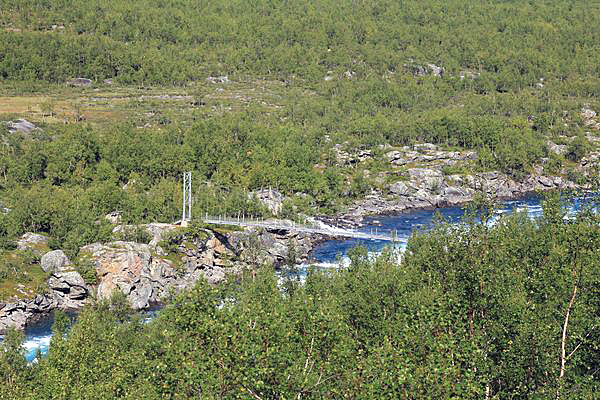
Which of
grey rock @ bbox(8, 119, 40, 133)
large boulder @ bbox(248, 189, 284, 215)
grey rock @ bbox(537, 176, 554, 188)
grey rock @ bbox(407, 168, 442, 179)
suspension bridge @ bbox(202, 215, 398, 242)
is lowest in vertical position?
grey rock @ bbox(537, 176, 554, 188)

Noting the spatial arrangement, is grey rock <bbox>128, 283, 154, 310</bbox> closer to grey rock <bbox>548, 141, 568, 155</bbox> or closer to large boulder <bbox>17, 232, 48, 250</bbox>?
large boulder <bbox>17, 232, 48, 250</bbox>

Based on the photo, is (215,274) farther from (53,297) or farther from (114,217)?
(114,217)

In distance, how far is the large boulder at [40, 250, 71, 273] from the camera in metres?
79.6

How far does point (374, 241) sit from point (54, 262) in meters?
43.3

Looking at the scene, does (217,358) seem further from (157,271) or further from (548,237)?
(157,271)

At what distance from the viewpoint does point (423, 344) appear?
24141mm

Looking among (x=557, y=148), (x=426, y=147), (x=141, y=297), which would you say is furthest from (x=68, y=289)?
(x=557, y=148)

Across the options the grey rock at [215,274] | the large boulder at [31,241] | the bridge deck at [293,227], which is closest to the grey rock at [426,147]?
the bridge deck at [293,227]

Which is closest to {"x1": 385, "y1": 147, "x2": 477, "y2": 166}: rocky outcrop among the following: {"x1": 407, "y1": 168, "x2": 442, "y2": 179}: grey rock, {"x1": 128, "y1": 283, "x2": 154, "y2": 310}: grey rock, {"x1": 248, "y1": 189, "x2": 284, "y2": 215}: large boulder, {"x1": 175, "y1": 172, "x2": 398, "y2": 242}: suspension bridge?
{"x1": 407, "y1": 168, "x2": 442, "y2": 179}: grey rock

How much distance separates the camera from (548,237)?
3878cm

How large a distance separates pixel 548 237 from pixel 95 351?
26.1 metres

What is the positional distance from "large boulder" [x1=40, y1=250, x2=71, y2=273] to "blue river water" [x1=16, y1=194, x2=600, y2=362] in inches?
302

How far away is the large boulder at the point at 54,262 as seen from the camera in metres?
79.6

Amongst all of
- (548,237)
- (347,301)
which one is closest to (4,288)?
(347,301)
